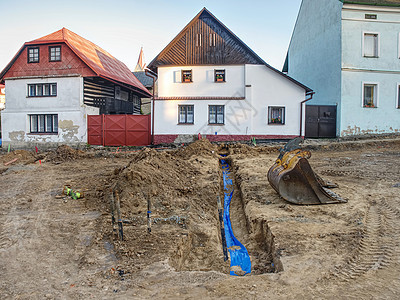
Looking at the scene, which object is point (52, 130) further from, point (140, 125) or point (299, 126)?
point (299, 126)

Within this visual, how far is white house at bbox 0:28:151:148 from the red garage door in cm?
134

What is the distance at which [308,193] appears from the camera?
24.5 feet

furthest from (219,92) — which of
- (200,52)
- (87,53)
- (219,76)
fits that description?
(87,53)

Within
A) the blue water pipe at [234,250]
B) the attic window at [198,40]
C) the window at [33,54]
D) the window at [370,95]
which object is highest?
the attic window at [198,40]

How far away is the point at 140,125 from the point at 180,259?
15.1 metres

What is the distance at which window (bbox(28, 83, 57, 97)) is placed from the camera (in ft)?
68.0

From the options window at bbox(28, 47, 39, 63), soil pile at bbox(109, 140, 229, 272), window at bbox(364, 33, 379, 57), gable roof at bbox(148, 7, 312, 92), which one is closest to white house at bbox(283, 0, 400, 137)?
window at bbox(364, 33, 379, 57)

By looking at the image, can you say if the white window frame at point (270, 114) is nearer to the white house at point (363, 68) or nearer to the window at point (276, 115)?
the window at point (276, 115)

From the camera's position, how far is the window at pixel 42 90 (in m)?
20.7

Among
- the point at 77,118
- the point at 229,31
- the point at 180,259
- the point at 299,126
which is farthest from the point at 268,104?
the point at 180,259

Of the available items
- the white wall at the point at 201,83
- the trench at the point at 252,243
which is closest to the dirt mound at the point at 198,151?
the white wall at the point at 201,83

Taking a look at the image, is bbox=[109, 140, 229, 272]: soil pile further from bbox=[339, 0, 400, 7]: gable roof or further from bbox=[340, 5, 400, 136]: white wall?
bbox=[339, 0, 400, 7]: gable roof

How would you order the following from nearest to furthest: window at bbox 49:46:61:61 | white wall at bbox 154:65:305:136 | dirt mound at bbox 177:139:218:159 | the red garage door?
dirt mound at bbox 177:139:218:159
white wall at bbox 154:65:305:136
the red garage door
window at bbox 49:46:61:61

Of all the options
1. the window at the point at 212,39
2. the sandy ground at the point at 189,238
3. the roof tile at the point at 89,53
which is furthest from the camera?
the roof tile at the point at 89,53
